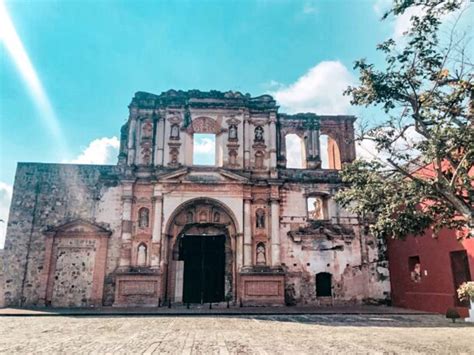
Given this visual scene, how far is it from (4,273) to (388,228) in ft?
53.0

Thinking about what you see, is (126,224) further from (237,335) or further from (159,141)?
(237,335)

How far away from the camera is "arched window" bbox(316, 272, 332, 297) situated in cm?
1798

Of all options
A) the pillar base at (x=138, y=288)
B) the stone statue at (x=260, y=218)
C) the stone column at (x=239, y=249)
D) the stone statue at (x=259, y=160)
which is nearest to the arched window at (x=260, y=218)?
the stone statue at (x=260, y=218)

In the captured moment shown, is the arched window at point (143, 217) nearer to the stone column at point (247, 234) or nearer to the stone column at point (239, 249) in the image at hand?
the stone column at point (239, 249)

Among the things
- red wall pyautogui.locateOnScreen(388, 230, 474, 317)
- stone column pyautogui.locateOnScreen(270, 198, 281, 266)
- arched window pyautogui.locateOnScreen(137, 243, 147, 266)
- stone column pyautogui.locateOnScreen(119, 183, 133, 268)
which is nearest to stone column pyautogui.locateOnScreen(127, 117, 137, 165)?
stone column pyautogui.locateOnScreen(119, 183, 133, 268)

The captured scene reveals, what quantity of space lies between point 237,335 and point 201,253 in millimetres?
9605

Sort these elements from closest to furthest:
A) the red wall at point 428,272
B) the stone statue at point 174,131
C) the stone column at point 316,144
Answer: the red wall at point 428,272 < the stone statue at point 174,131 < the stone column at point 316,144

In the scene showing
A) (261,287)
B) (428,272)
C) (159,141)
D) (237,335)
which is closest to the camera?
(237,335)

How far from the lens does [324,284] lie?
18156mm

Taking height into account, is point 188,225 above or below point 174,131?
below

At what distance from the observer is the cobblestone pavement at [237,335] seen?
289 inches

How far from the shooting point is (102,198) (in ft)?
60.1

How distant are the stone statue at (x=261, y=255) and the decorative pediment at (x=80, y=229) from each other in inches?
277

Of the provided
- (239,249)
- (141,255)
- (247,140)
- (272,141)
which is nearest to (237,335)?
(239,249)
